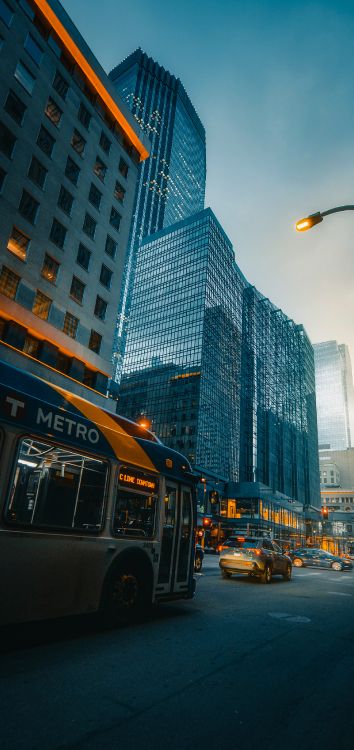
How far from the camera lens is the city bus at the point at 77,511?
4.93m

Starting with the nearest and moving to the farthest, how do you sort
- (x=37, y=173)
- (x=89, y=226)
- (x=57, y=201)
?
(x=37, y=173) < (x=57, y=201) < (x=89, y=226)

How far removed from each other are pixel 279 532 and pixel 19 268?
3212 inches

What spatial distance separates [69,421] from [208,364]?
83180mm

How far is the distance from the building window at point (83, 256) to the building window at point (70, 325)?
13.8 ft

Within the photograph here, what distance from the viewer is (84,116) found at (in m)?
30.2

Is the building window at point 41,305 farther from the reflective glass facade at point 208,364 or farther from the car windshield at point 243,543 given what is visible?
the reflective glass facade at point 208,364

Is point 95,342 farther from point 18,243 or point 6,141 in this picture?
point 6,141

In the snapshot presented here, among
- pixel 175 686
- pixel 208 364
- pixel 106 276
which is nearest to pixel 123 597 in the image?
pixel 175 686

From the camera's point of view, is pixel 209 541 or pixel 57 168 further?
pixel 209 541

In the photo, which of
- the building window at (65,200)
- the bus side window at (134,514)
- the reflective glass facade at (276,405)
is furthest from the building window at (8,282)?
the reflective glass facade at (276,405)

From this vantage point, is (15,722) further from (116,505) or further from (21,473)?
(116,505)

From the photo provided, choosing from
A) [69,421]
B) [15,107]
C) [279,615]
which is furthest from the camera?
[15,107]

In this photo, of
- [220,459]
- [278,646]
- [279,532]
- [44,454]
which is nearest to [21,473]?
[44,454]

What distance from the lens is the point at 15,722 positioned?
317cm
